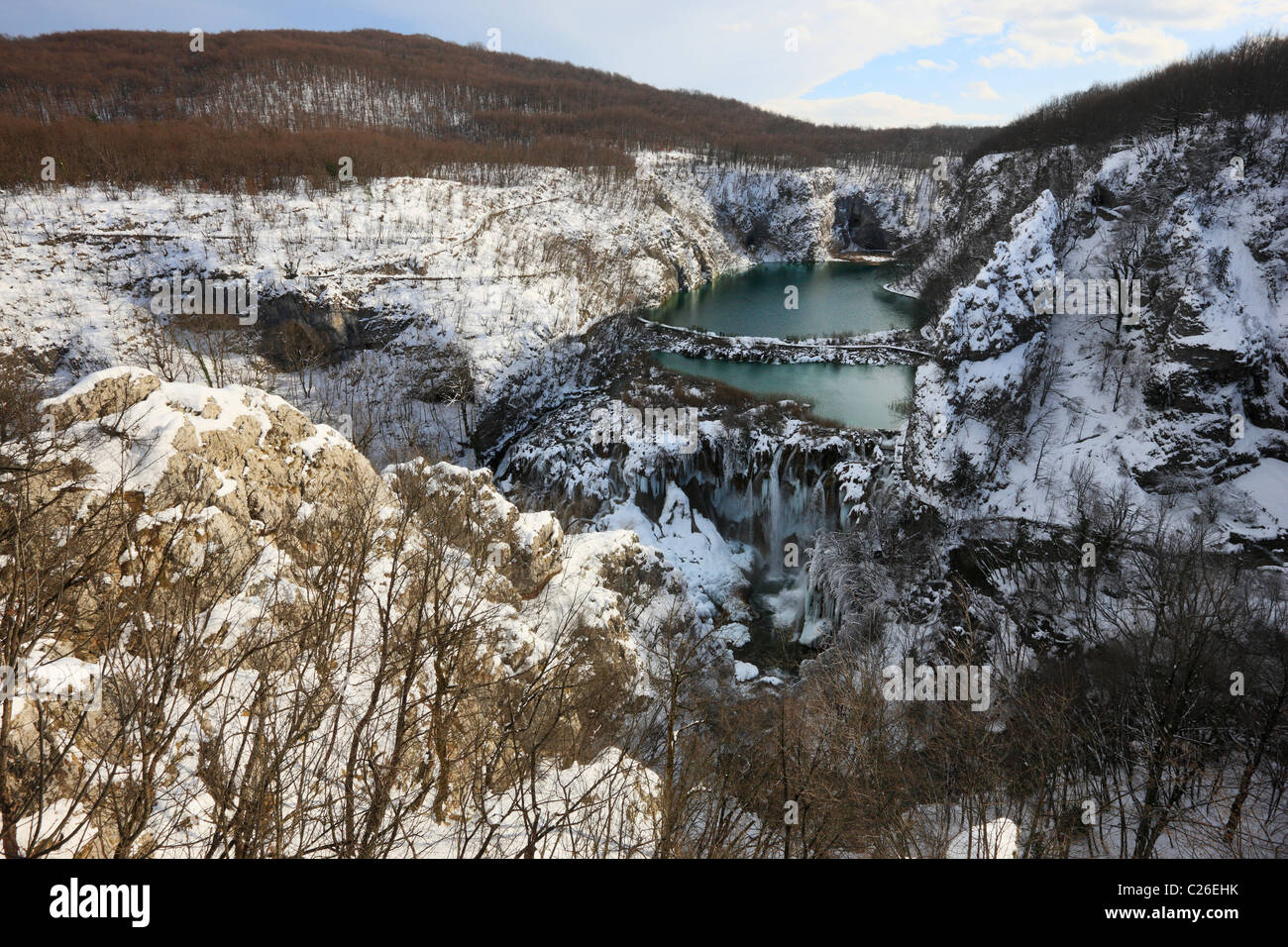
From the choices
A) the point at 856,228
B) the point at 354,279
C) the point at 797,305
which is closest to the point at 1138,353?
the point at 797,305

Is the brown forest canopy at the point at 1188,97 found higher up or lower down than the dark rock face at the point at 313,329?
higher up

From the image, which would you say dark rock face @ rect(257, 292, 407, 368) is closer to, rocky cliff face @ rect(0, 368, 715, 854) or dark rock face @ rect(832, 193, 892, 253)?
rocky cliff face @ rect(0, 368, 715, 854)

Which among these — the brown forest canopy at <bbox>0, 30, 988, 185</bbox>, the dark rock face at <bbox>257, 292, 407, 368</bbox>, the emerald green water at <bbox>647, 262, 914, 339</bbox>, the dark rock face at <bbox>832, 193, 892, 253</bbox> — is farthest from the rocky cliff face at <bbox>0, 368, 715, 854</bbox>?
the dark rock face at <bbox>832, 193, 892, 253</bbox>

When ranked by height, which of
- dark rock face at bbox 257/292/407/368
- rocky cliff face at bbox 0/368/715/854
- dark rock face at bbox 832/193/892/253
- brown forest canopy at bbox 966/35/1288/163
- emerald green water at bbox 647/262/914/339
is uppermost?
dark rock face at bbox 832/193/892/253

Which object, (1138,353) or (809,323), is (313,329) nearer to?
(809,323)

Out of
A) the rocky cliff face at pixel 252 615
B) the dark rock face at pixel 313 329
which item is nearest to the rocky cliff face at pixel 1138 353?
the rocky cliff face at pixel 252 615

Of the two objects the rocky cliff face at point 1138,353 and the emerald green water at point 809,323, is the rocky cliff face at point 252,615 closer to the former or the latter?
the rocky cliff face at point 1138,353
